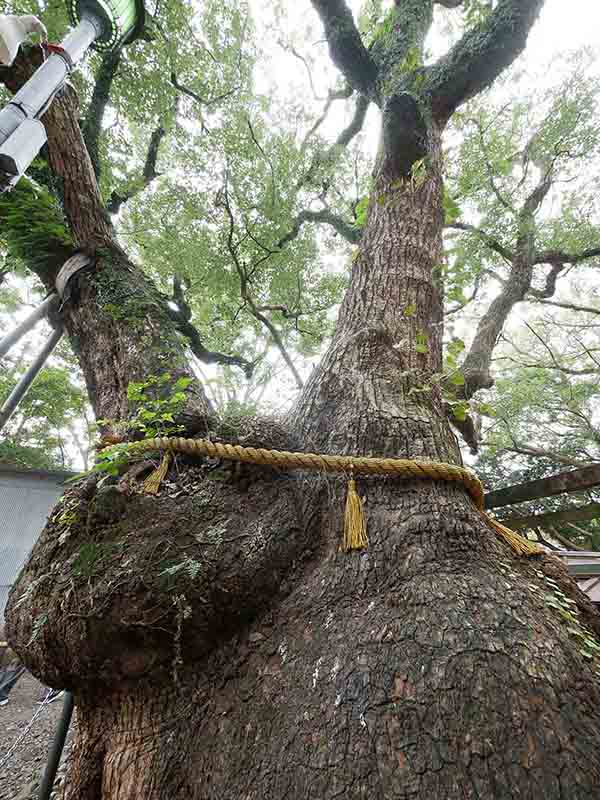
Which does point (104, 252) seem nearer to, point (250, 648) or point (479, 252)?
point (250, 648)

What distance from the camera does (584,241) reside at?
474 centimetres

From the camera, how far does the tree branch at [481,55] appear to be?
2.33 metres

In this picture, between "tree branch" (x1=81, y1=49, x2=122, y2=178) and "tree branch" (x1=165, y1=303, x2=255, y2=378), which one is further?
"tree branch" (x1=165, y1=303, x2=255, y2=378)

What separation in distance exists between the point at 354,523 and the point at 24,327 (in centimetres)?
224

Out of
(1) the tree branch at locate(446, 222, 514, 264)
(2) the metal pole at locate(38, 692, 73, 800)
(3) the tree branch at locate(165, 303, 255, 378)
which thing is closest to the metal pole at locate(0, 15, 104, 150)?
(2) the metal pole at locate(38, 692, 73, 800)

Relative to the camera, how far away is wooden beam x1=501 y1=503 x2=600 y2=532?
3531 mm

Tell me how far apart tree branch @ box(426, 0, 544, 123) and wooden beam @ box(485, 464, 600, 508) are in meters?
2.78

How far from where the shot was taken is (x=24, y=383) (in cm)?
237

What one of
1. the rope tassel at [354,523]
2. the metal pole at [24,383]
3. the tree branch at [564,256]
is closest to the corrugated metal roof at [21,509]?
the metal pole at [24,383]

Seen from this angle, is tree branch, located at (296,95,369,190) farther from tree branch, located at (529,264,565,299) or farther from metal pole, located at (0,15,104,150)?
metal pole, located at (0,15,104,150)

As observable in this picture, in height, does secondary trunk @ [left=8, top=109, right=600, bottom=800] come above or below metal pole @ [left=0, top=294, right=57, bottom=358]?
below

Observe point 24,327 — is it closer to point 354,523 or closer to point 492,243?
point 354,523

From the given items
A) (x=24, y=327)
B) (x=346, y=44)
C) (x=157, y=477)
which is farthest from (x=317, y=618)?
(x=346, y=44)

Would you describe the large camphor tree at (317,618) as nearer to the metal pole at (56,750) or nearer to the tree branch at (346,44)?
the metal pole at (56,750)
